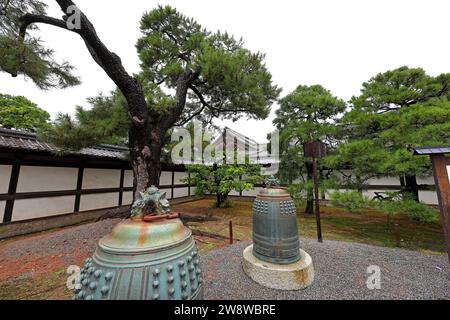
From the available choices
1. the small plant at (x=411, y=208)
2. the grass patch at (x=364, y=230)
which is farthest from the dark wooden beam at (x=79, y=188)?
the small plant at (x=411, y=208)

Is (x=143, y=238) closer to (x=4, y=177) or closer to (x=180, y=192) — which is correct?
(x=4, y=177)

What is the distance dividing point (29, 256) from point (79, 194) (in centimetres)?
336

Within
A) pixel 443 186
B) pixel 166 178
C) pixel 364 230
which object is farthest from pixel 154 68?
pixel 364 230

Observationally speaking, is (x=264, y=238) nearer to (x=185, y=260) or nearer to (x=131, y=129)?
(x=185, y=260)

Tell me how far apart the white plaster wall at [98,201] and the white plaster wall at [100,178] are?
358 mm

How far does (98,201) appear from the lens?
7430 millimetres

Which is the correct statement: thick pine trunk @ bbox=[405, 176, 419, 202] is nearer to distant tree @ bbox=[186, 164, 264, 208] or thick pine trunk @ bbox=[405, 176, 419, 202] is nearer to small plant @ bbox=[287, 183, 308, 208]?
small plant @ bbox=[287, 183, 308, 208]

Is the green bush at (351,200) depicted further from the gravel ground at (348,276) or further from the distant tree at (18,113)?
the distant tree at (18,113)

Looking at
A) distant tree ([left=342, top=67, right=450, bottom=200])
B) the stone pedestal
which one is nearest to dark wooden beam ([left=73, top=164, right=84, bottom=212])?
the stone pedestal

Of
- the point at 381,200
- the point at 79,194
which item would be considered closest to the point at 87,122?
the point at 79,194

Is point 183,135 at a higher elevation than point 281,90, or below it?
below

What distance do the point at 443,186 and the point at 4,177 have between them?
10.2 metres

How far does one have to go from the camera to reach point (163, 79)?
22.1ft

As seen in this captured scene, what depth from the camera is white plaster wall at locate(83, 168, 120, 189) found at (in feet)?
23.3
